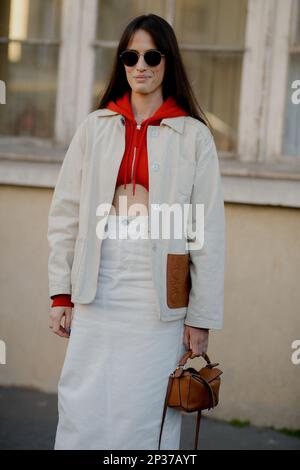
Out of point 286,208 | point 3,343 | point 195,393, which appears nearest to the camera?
point 195,393

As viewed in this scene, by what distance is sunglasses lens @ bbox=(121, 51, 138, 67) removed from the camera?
317cm

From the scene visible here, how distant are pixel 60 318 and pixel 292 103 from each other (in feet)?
7.93

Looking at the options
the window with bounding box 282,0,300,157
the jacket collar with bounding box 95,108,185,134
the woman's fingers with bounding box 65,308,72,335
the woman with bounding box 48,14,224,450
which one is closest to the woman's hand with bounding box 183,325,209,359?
the woman with bounding box 48,14,224,450

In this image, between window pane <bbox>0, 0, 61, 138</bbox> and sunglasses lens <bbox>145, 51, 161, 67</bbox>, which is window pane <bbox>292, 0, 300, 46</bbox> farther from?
sunglasses lens <bbox>145, 51, 161, 67</bbox>

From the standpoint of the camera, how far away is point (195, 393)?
10.1 feet

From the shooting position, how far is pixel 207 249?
3.12 m

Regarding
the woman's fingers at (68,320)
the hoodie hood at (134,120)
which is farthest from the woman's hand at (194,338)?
the hoodie hood at (134,120)

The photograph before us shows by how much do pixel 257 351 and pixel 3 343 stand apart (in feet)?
5.47

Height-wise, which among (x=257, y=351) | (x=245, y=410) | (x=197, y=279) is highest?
(x=197, y=279)

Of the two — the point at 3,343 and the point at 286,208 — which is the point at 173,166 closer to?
the point at 286,208

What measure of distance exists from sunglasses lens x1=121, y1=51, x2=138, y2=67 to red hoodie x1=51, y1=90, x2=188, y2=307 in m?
0.16

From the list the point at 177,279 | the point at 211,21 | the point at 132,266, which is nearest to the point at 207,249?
the point at 177,279

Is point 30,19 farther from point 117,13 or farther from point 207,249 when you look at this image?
point 207,249
